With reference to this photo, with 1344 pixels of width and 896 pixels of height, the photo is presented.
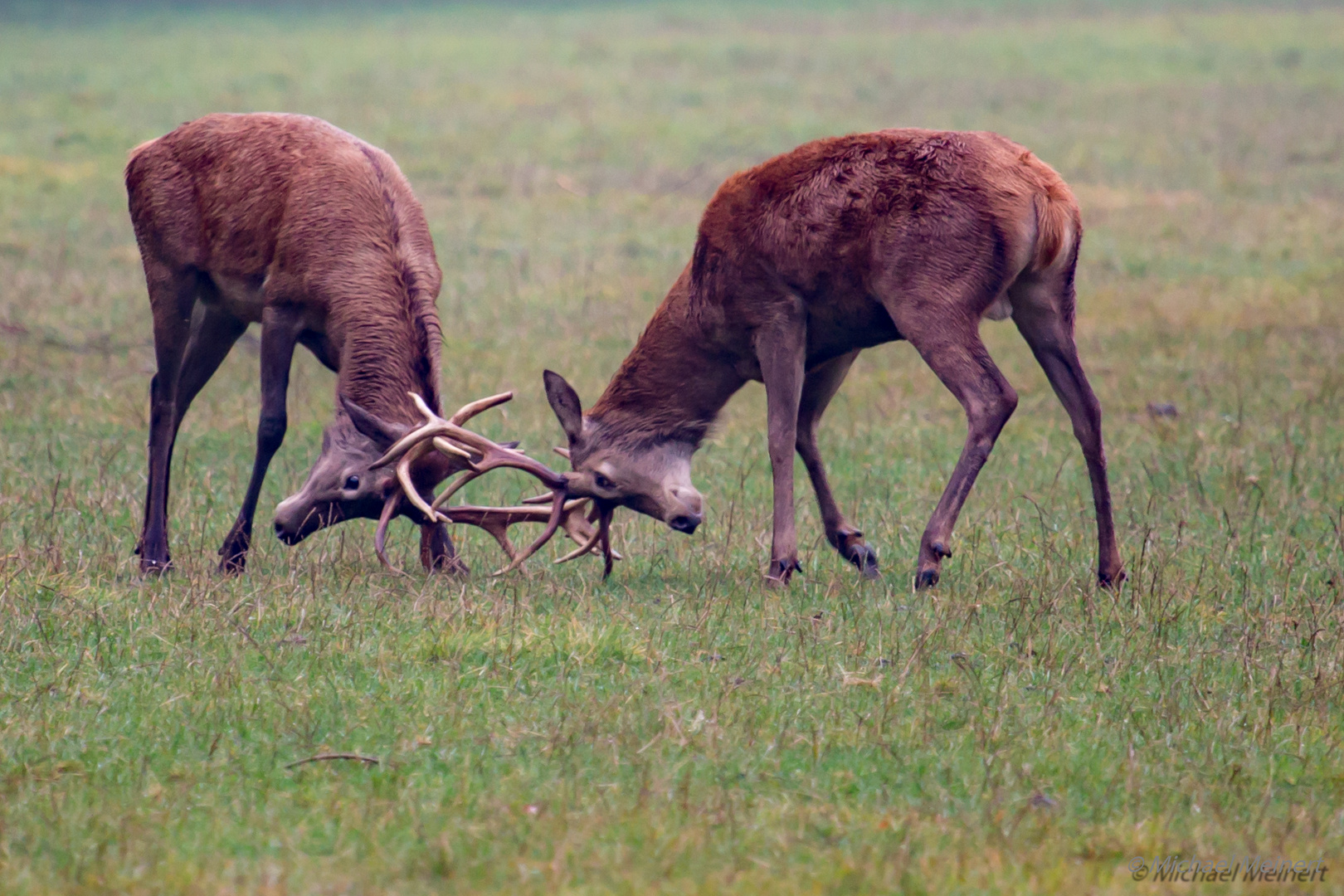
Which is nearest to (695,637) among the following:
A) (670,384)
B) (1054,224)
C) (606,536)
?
(606,536)

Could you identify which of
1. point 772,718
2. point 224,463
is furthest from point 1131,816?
point 224,463

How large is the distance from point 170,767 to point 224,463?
441 cm

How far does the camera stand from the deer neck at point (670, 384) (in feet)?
23.5

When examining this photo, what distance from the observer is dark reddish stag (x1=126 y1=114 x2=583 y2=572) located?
22.1 feet

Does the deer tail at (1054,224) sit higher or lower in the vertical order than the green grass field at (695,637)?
higher

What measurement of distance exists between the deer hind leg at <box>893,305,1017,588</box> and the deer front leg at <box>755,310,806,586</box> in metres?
0.59

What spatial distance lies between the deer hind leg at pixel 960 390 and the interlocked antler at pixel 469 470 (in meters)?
1.58

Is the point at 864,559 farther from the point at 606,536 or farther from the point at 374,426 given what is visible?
the point at 374,426

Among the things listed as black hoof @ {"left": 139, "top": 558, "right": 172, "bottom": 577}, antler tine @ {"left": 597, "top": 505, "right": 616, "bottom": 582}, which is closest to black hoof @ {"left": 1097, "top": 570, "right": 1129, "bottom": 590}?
antler tine @ {"left": 597, "top": 505, "right": 616, "bottom": 582}

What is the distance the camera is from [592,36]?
3338 cm

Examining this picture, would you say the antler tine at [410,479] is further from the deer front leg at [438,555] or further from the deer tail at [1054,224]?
the deer tail at [1054,224]

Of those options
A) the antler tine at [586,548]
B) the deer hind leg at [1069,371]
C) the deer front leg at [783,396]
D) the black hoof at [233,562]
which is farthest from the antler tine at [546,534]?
the deer hind leg at [1069,371]

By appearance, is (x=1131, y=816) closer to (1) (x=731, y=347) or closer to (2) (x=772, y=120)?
(1) (x=731, y=347)

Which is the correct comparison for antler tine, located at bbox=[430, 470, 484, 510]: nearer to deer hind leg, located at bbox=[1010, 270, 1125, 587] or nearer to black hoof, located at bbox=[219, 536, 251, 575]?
black hoof, located at bbox=[219, 536, 251, 575]
